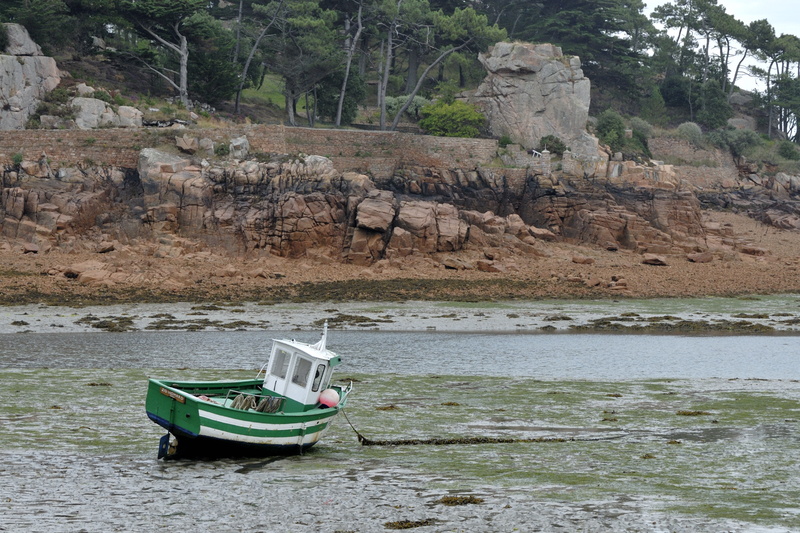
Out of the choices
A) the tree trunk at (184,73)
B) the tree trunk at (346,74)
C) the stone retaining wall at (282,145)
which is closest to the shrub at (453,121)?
the stone retaining wall at (282,145)

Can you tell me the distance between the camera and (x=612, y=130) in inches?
2606

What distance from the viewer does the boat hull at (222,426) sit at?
A: 15.8 metres

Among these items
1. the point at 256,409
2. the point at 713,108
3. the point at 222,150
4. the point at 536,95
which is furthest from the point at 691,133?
the point at 256,409

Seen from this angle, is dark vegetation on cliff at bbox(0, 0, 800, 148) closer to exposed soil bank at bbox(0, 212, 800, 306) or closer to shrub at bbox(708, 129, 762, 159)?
shrub at bbox(708, 129, 762, 159)

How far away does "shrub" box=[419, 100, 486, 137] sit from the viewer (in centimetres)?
6206

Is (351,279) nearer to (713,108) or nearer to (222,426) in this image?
(222,426)

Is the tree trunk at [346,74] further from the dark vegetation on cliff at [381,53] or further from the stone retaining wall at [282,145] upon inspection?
the stone retaining wall at [282,145]

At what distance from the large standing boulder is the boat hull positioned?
155 feet

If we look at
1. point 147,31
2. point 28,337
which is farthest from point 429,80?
point 28,337

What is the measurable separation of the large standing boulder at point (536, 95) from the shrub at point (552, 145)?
2.90 feet

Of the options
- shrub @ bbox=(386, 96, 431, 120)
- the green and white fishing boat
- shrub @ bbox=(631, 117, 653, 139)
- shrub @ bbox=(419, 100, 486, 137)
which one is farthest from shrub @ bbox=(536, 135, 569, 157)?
the green and white fishing boat

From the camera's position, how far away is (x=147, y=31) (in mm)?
59000

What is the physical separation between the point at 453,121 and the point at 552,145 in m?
6.59

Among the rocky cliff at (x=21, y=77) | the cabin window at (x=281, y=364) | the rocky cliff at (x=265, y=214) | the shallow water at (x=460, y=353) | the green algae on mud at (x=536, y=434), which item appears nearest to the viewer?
the green algae on mud at (x=536, y=434)
